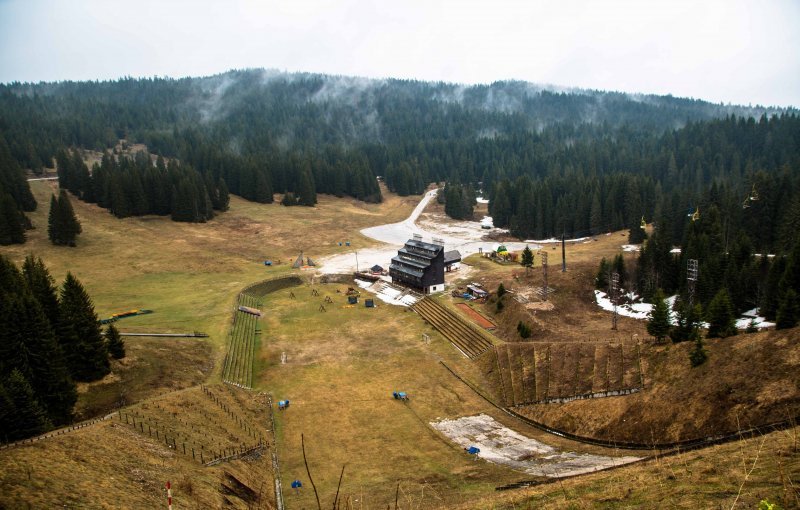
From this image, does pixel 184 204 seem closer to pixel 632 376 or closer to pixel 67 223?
pixel 67 223

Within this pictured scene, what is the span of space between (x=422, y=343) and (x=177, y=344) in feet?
93.5

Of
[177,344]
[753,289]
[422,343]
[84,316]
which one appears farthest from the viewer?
[422,343]

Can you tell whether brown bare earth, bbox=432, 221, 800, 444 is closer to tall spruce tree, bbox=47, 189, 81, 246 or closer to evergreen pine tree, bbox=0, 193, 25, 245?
tall spruce tree, bbox=47, 189, 81, 246

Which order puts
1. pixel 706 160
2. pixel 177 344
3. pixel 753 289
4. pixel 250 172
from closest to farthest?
pixel 177 344 → pixel 753 289 → pixel 250 172 → pixel 706 160

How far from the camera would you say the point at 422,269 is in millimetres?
77375

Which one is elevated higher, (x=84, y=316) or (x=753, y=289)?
(x=84, y=316)

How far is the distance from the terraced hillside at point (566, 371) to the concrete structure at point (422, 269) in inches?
984

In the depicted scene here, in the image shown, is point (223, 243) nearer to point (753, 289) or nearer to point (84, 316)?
point (84, 316)

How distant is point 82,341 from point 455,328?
41225mm

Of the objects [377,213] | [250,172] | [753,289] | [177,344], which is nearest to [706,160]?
[377,213]

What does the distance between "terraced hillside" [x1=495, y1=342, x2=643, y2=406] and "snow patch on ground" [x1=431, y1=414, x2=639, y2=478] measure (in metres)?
5.32

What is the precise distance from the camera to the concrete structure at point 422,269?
77000 mm

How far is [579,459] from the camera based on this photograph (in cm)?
3403

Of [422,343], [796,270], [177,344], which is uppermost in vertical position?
[796,270]
